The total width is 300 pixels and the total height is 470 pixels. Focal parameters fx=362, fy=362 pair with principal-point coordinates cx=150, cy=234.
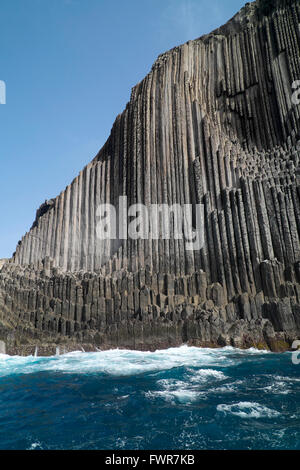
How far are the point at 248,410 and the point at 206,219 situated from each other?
2275cm

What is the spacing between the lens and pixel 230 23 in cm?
4234

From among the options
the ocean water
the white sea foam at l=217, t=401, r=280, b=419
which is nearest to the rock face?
the ocean water

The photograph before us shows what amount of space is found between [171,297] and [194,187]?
11041 millimetres

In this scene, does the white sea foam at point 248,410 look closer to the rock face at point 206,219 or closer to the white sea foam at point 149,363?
the white sea foam at point 149,363

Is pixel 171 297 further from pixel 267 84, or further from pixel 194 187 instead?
pixel 267 84

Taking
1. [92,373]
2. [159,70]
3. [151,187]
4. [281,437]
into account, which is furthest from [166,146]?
[281,437]

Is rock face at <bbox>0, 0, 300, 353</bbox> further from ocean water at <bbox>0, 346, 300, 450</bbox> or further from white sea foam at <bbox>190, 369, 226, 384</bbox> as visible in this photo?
white sea foam at <bbox>190, 369, 226, 384</bbox>

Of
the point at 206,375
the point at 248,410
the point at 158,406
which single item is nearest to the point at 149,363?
the point at 206,375

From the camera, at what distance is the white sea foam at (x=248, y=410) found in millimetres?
9484

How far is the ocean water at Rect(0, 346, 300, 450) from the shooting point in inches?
326

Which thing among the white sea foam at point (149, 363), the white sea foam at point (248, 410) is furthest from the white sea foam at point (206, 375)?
the white sea foam at point (248, 410)

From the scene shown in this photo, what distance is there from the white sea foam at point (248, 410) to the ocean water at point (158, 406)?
0.08 feet

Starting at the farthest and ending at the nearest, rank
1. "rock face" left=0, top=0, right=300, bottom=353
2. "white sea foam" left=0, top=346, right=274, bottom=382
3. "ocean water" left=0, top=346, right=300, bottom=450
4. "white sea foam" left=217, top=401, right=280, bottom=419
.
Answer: "rock face" left=0, top=0, right=300, bottom=353, "white sea foam" left=0, top=346, right=274, bottom=382, "white sea foam" left=217, top=401, right=280, bottom=419, "ocean water" left=0, top=346, right=300, bottom=450

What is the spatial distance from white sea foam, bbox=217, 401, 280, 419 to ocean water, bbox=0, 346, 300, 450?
0.03 meters
